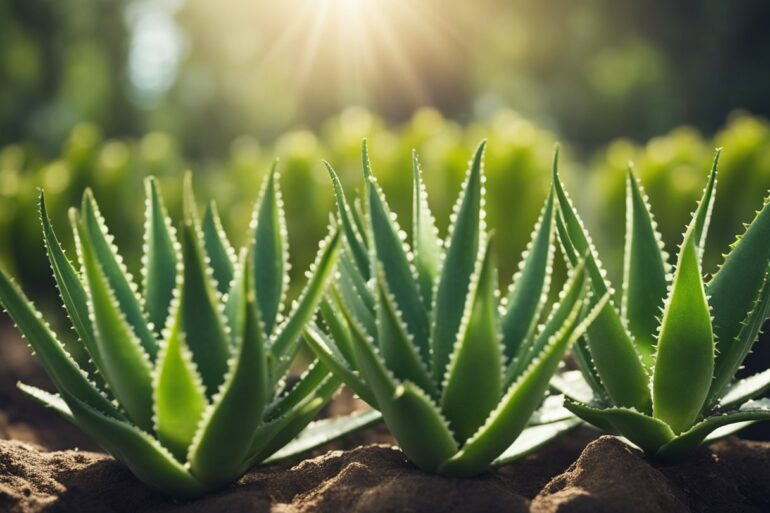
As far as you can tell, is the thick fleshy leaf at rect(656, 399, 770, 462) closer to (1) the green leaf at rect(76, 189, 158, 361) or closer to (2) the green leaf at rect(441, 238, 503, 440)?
(2) the green leaf at rect(441, 238, 503, 440)

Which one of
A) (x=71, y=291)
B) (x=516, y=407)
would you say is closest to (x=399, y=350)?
(x=516, y=407)

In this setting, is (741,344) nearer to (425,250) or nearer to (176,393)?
(425,250)

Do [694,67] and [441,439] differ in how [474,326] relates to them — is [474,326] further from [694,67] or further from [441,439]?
[694,67]

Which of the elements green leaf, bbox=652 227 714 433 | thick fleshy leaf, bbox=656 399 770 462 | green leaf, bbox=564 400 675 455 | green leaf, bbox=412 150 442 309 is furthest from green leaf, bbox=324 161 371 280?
thick fleshy leaf, bbox=656 399 770 462

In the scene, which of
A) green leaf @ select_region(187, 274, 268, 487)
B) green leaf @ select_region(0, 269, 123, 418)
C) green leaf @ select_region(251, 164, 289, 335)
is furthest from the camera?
green leaf @ select_region(251, 164, 289, 335)

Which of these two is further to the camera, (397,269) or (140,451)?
(397,269)

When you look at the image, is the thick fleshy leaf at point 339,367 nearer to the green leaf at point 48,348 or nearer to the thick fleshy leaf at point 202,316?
the thick fleshy leaf at point 202,316

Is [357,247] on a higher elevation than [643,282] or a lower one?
higher
